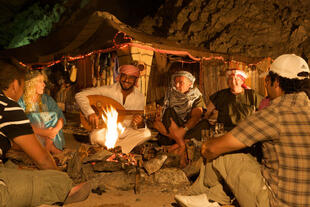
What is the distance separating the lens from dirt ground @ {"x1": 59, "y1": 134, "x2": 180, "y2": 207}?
3.69 metres

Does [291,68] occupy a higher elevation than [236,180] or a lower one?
higher

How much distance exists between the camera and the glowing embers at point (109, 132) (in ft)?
17.5

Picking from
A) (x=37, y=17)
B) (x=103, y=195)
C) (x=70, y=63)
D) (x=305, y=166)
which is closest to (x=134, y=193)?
(x=103, y=195)

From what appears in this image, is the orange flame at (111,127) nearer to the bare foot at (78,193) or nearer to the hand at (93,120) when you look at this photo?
the hand at (93,120)

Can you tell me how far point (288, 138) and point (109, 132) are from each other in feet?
12.2

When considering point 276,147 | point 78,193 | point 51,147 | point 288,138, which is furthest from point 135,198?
point 51,147

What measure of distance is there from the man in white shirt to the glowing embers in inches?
5.6

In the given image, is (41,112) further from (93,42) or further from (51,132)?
(93,42)

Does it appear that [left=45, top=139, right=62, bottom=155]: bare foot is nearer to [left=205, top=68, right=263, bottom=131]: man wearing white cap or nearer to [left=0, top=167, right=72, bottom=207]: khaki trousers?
[left=0, top=167, right=72, bottom=207]: khaki trousers

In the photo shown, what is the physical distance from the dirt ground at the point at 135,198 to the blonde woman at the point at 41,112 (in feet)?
7.41

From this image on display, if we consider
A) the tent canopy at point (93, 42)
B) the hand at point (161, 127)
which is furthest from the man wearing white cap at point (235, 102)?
the tent canopy at point (93, 42)

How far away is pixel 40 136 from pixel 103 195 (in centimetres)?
239

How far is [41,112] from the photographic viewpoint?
221 inches

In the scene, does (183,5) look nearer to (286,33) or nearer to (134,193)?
(286,33)
